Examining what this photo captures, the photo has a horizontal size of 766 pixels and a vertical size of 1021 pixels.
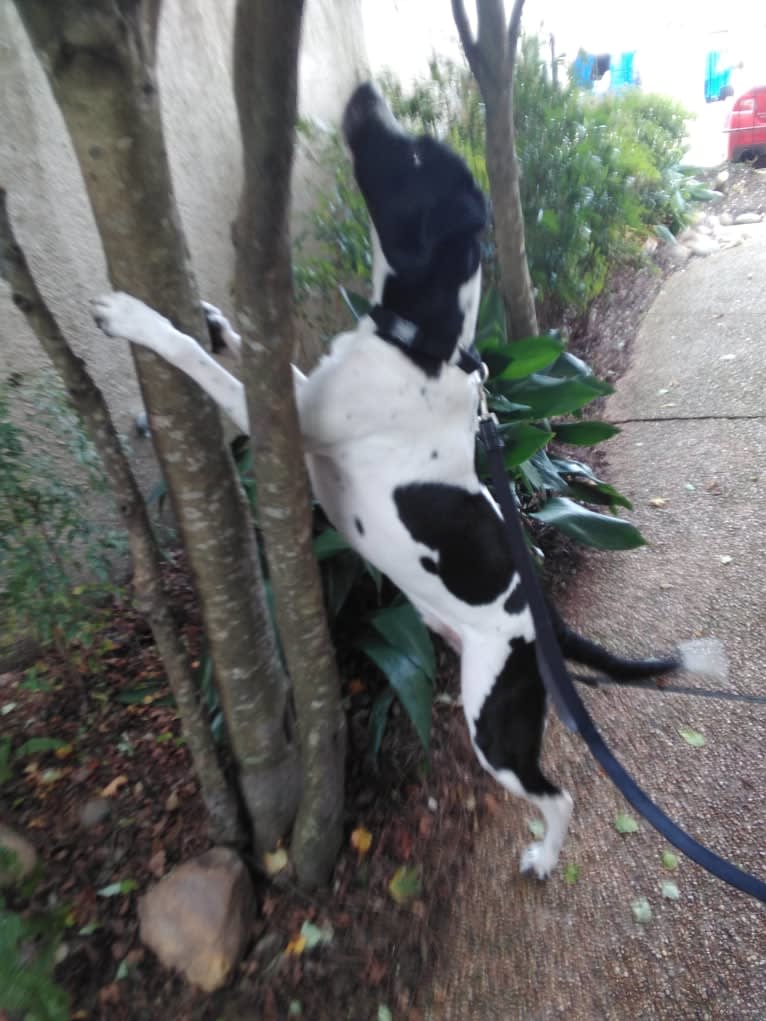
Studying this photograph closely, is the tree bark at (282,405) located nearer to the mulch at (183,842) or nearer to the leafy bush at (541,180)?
the mulch at (183,842)

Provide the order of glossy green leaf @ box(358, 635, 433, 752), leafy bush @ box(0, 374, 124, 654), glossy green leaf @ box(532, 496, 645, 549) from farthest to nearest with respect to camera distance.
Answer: glossy green leaf @ box(532, 496, 645, 549) → glossy green leaf @ box(358, 635, 433, 752) → leafy bush @ box(0, 374, 124, 654)

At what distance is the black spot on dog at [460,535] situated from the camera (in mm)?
1780

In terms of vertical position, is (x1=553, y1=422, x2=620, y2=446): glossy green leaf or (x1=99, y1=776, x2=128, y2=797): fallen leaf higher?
(x1=553, y1=422, x2=620, y2=446): glossy green leaf

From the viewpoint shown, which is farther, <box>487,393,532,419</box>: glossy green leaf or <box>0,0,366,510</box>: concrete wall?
<box>487,393,532,419</box>: glossy green leaf

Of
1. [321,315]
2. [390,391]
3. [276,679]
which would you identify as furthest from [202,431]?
[321,315]

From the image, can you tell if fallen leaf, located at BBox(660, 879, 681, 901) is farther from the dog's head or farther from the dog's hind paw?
the dog's head

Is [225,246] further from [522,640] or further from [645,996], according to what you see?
[645,996]

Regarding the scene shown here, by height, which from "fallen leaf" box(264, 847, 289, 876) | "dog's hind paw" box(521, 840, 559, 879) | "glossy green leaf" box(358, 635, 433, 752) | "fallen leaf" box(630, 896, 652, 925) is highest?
"glossy green leaf" box(358, 635, 433, 752)

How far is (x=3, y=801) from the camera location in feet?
7.32

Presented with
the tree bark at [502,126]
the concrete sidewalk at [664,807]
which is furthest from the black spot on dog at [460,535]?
the tree bark at [502,126]

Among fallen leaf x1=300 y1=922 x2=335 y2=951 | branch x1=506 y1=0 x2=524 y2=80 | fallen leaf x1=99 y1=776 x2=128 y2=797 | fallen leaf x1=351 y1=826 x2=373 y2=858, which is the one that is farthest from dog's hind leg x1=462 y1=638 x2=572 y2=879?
branch x1=506 y1=0 x2=524 y2=80

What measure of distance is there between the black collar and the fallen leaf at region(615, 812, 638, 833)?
5.53 ft

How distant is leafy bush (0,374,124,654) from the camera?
6.91ft

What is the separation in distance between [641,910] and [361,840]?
89 cm
